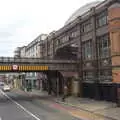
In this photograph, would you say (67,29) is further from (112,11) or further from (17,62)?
(112,11)

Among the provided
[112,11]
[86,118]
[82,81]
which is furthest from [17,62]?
[86,118]

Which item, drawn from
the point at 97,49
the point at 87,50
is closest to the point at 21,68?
the point at 87,50

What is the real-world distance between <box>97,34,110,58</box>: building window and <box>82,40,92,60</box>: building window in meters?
3.05

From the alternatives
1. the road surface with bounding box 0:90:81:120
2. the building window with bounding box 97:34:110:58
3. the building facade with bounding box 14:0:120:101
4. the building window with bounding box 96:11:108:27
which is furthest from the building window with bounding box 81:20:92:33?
the road surface with bounding box 0:90:81:120

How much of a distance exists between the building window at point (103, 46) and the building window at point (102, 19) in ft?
5.95

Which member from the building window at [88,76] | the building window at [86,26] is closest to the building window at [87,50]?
the building window at [86,26]

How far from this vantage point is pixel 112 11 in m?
37.2

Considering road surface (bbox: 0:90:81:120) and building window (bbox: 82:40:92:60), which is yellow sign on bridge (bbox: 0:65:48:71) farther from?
road surface (bbox: 0:90:81:120)

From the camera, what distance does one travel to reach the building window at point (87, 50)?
155ft

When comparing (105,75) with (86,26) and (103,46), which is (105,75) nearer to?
(103,46)

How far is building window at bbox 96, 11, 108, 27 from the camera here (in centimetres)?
4205

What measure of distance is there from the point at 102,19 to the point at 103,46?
364cm

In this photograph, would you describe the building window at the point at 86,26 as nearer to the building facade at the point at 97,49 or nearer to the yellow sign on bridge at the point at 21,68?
the building facade at the point at 97,49

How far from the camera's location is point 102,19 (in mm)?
43281
